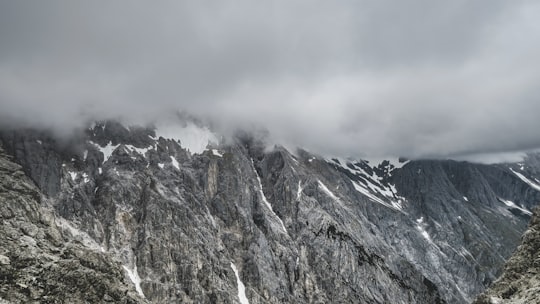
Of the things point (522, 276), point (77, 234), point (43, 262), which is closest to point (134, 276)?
point (77, 234)

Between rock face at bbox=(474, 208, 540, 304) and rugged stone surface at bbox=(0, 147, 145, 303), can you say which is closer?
rock face at bbox=(474, 208, 540, 304)

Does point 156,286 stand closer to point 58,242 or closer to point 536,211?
point 58,242

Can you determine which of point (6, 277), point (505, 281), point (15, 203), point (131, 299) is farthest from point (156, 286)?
point (505, 281)

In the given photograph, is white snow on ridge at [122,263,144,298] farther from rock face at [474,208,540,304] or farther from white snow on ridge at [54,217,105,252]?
rock face at [474,208,540,304]

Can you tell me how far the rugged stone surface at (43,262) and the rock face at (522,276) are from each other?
101 meters

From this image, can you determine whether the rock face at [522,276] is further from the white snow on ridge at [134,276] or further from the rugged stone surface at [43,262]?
the white snow on ridge at [134,276]

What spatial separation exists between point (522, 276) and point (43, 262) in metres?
117

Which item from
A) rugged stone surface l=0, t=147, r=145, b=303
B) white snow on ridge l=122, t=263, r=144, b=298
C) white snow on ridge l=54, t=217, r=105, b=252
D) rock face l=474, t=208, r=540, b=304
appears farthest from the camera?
white snow on ridge l=122, t=263, r=144, b=298

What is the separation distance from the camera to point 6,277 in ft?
Answer: 384

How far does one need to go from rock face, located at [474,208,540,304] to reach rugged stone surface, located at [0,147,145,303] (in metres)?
101

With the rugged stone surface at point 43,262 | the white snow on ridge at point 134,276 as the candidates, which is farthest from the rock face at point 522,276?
the white snow on ridge at point 134,276

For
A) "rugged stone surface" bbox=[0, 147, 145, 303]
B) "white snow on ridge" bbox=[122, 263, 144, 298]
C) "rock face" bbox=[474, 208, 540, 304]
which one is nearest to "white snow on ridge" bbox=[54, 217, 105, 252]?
"rugged stone surface" bbox=[0, 147, 145, 303]

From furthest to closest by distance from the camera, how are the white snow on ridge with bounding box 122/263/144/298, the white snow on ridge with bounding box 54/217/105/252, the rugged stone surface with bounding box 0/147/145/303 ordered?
the white snow on ridge with bounding box 122/263/144/298
the white snow on ridge with bounding box 54/217/105/252
the rugged stone surface with bounding box 0/147/145/303

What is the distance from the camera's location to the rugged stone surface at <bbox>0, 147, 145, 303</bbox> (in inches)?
4715
